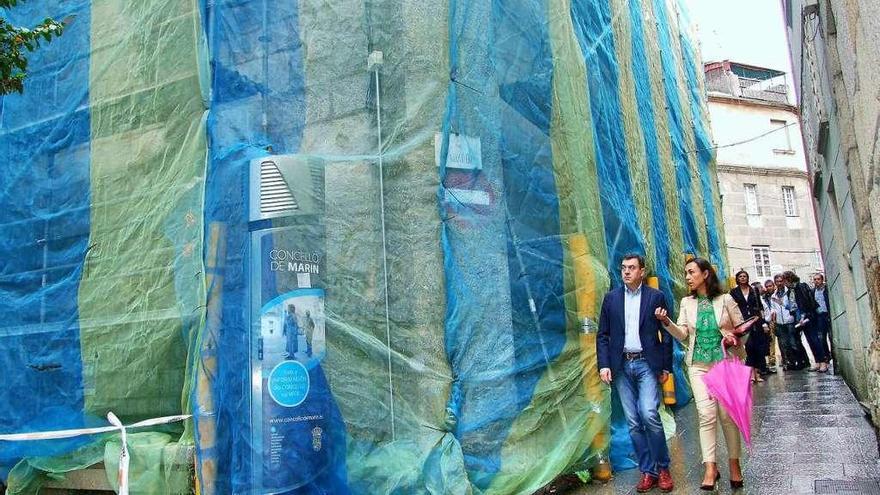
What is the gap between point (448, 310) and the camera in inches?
213

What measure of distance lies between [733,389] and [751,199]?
2700 centimetres

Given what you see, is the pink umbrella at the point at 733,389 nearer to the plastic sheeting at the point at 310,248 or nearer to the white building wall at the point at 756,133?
the plastic sheeting at the point at 310,248

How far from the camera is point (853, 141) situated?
4.89 meters

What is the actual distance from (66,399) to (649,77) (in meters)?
9.28

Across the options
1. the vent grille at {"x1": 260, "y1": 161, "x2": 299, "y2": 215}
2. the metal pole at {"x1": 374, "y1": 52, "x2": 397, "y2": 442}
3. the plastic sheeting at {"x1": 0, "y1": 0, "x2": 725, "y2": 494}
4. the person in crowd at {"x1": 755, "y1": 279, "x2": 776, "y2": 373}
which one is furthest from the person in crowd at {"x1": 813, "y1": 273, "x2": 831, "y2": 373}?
the vent grille at {"x1": 260, "y1": 161, "x2": 299, "y2": 215}

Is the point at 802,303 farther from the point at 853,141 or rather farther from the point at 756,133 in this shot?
the point at 756,133

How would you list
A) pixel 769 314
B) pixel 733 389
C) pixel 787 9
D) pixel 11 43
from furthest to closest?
pixel 769 314 < pixel 787 9 < pixel 11 43 < pixel 733 389

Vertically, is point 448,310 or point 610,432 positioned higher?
point 448,310

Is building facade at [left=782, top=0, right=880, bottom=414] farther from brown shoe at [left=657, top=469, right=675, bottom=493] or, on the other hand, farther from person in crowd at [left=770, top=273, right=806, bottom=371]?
person in crowd at [left=770, top=273, right=806, bottom=371]

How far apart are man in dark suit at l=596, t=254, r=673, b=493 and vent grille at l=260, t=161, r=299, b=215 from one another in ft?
8.15

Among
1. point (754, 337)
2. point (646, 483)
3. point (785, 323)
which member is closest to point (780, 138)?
point (785, 323)

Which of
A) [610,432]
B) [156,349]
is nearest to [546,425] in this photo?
[610,432]

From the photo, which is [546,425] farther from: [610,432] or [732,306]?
[732,306]

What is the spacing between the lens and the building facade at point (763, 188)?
29016 millimetres
